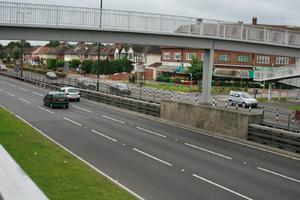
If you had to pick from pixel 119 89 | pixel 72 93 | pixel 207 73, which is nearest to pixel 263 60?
pixel 119 89

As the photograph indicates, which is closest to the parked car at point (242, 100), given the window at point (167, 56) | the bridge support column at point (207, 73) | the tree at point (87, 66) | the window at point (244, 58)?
the bridge support column at point (207, 73)

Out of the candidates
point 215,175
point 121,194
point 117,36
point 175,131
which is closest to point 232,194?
point 215,175

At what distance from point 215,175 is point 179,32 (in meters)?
15.2

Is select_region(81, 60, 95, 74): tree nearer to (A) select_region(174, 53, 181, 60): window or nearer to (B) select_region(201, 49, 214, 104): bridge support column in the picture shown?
(A) select_region(174, 53, 181, 60): window

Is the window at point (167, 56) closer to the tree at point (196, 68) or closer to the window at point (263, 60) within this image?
the tree at point (196, 68)

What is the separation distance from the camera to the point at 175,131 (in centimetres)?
2691

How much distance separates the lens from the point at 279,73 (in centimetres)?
5491

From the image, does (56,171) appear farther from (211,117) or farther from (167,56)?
(167,56)

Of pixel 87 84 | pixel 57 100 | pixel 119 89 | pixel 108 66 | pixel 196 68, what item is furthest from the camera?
pixel 108 66

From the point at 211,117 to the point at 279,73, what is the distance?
103 feet

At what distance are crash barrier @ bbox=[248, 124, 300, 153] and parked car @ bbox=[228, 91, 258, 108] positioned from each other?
2267 centimetres

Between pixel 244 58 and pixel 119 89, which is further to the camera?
pixel 244 58

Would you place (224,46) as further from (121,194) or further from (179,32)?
(121,194)

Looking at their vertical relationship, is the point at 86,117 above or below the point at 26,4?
below
